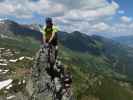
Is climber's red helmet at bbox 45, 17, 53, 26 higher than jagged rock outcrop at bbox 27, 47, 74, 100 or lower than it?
higher

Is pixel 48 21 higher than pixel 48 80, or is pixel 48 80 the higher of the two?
pixel 48 21

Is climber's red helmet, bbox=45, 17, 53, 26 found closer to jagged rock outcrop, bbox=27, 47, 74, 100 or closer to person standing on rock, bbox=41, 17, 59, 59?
person standing on rock, bbox=41, 17, 59, 59

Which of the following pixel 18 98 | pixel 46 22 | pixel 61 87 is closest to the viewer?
pixel 46 22

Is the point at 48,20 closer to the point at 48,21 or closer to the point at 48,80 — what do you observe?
the point at 48,21

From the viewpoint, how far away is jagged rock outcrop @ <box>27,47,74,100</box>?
3038 cm

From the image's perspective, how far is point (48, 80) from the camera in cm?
3094

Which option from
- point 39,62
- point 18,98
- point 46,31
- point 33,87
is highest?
point 46,31

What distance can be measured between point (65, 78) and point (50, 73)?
6.18 ft

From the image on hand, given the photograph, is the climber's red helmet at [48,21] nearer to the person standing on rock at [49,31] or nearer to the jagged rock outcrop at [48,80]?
the person standing on rock at [49,31]

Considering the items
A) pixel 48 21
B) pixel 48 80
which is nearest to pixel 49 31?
pixel 48 21

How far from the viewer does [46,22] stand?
2966 centimetres

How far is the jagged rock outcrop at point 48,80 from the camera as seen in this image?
30.4 meters

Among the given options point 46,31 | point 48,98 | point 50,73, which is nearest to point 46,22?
point 46,31

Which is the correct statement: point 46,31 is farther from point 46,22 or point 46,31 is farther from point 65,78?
point 65,78
